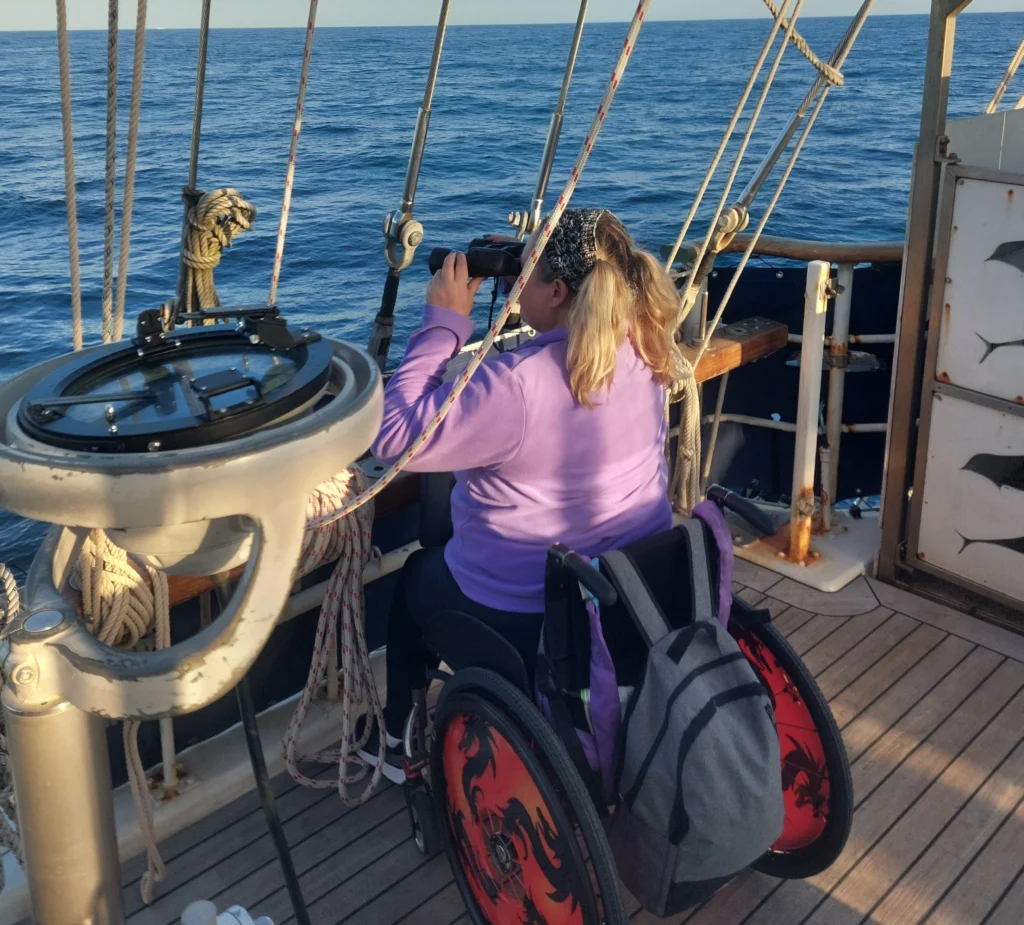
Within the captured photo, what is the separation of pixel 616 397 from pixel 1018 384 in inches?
48.0

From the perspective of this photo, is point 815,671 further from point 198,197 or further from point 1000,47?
point 1000,47

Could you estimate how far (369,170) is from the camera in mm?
18031

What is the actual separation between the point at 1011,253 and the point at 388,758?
162cm

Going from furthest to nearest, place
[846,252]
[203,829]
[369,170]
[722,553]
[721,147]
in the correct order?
[369,170]
[846,252]
[721,147]
[203,829]
[722,553]

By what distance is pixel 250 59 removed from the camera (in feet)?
157

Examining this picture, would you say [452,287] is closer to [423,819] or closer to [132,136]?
[132,136]

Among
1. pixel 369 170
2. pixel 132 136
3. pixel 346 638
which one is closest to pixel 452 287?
pixel 132 136

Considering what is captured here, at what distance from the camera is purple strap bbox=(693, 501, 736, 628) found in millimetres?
→ 1399

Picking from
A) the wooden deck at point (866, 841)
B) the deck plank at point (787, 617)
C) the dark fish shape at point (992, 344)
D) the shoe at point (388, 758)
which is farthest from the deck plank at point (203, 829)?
the dark fish shape at point (992, 344)

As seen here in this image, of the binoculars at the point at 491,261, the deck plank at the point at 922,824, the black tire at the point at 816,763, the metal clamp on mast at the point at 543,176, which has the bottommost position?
the deck plank at the point at 922,824

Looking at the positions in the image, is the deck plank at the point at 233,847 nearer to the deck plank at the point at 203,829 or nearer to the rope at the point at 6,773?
the deck plank at the point at 203,829

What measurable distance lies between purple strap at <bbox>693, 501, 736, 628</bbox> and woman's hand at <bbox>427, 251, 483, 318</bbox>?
17.5 inches

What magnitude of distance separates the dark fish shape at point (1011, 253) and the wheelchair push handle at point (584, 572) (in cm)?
139

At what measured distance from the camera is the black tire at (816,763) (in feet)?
5.06
